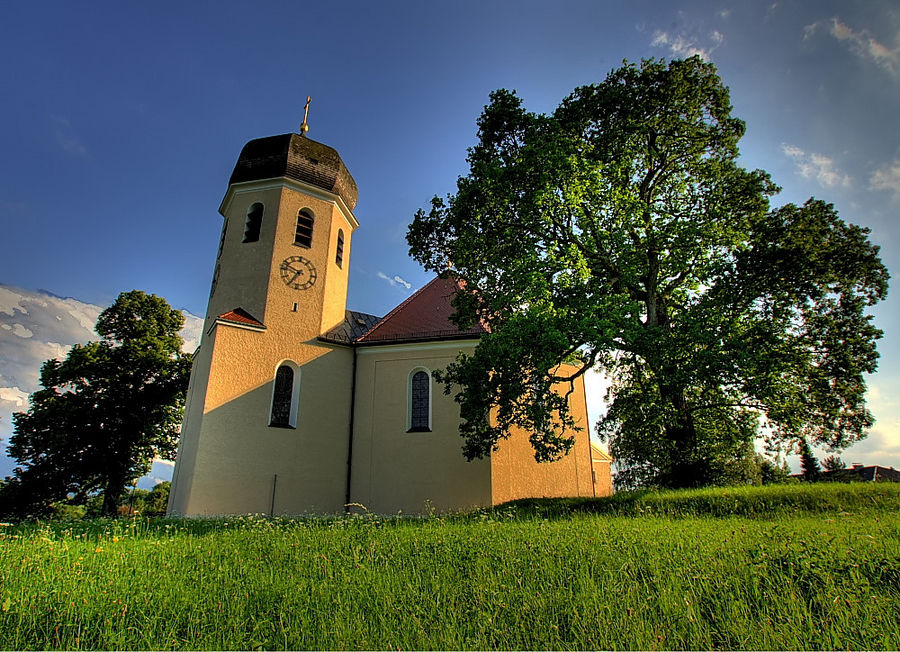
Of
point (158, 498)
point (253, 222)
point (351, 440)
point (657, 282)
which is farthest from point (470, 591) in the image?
point (158, 498)

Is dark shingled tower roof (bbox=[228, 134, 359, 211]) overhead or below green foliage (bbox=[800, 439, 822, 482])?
overhead

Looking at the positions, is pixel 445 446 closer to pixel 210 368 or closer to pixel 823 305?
pixel 210 368

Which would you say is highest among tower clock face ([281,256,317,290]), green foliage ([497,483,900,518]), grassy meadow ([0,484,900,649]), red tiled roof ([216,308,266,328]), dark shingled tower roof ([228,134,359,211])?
dark shingled tower roof ([228,134,359,211])

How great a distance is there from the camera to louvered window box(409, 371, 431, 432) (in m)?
16.6

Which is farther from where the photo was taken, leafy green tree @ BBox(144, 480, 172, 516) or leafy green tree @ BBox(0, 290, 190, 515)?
leafy green tree @ BBox(144, 480, 172, 516)

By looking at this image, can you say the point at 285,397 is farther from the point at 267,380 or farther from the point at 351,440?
the point at 351,440

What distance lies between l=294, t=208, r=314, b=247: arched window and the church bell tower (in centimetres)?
4

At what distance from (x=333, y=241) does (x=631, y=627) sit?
1716cm

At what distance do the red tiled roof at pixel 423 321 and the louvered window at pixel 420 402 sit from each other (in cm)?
145

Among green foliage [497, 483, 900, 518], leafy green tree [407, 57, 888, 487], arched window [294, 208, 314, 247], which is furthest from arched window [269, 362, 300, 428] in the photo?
green foliage [497, 483, 900, 518]

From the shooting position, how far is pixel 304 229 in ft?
60.2

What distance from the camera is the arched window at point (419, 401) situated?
1658 cm

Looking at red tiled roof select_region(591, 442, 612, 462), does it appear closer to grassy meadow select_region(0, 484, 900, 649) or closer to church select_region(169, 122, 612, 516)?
church select_region(169, 122, 612, 516)

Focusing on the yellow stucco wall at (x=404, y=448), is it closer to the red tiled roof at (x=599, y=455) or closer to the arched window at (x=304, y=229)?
the arched window at (x=304, y=229)
